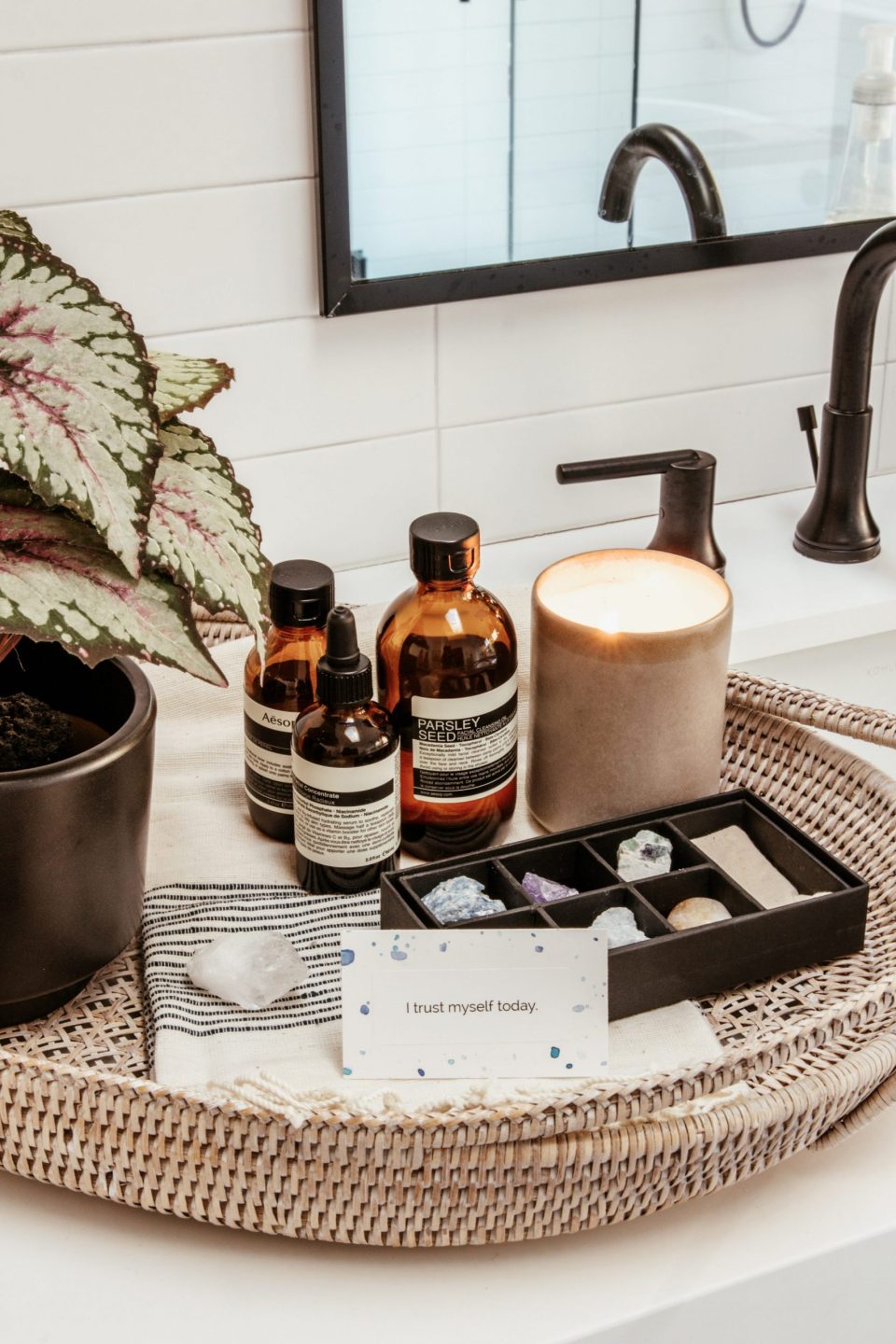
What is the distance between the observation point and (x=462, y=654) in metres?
0.70

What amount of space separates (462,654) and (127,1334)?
0.33 meters

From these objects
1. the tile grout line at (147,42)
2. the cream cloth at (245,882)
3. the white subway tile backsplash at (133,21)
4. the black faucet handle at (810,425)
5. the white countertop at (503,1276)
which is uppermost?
the white subway tile backsplash at (133,21)

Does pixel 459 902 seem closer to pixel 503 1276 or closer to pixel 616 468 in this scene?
pixel 503 1276

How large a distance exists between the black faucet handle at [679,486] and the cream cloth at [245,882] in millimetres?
181

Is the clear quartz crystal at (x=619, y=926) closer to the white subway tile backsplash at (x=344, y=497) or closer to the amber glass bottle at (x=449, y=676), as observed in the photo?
the amber glass bottle at (x=449, y=676)

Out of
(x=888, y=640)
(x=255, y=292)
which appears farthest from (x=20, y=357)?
(x=888, y=640)

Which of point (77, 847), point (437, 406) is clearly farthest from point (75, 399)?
point (437, 406)

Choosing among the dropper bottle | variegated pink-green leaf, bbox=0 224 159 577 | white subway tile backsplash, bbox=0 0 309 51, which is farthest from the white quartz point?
the dropper bottle

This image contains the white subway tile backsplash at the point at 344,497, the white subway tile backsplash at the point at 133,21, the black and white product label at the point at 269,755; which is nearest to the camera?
the black and white product label at the point at 269,755

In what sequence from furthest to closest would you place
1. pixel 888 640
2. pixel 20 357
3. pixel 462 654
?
pixel 888 640
pixel 462 654
pixel 20 357

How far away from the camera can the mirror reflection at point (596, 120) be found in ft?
3.38

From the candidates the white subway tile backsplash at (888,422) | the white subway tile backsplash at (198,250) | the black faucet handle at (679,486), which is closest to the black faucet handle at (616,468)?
the black faucet handle at (679,486)

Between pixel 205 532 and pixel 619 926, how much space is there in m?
0.26

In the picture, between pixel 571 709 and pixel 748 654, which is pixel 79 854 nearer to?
pixel 571 709
